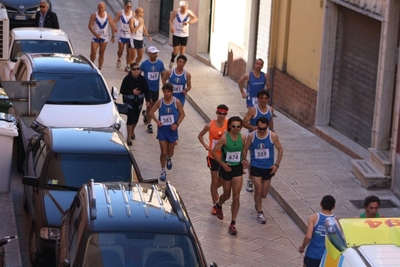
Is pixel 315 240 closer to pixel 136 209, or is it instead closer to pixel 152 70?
pixel 136 209

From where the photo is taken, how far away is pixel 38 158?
12359mm

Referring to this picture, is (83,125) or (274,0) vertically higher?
(274,0)

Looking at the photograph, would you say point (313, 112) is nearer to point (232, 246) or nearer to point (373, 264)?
point (232, 246)

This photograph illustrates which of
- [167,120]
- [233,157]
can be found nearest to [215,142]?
[233,157]

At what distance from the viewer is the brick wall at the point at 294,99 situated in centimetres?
1819

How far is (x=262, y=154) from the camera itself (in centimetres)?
1308

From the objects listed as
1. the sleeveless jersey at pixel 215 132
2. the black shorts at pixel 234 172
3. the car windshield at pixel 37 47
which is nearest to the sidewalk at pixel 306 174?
the black shorts at pixel 234 172

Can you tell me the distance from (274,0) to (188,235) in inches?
484

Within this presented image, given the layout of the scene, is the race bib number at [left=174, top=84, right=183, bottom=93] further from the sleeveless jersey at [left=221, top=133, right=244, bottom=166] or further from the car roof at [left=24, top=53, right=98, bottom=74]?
the sleeveless jersey at [left=221, top=133, right=244, bottom=166]

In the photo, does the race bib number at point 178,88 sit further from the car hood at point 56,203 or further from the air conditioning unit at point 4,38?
the car hood at point 56,203

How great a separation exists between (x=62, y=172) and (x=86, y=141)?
0.64m

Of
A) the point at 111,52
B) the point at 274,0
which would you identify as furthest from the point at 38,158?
the point at 111,52

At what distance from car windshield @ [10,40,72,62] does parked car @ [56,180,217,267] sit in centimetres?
1069

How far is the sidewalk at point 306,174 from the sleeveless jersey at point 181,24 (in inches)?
137
